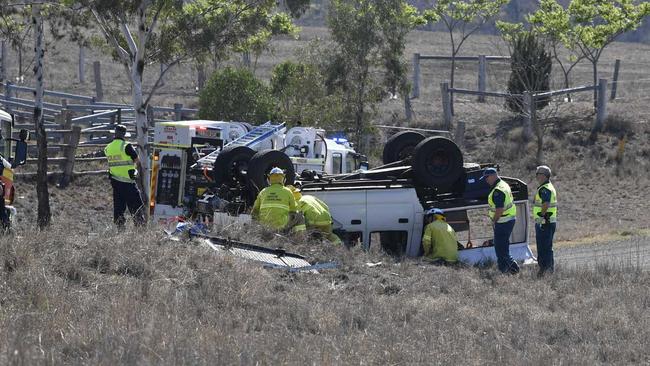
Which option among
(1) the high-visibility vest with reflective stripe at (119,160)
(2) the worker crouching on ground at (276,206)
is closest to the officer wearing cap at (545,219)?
(2) the worker crouching on ground at (276,206)

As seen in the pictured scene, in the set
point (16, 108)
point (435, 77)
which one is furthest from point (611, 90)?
point (16, 108)

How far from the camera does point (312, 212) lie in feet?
51.6

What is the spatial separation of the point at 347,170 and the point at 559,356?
12.1m

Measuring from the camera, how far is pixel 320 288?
41.1 ft

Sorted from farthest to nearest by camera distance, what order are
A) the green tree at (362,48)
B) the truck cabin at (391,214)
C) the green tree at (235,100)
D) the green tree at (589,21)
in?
the green tree at (589,21) → the green tree at (362,48) → the green tree at (235,100) → the truck cabin at (391,214)

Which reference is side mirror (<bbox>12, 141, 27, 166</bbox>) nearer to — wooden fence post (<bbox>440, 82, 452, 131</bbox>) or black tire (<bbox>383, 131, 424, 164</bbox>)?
black tire (<bbox>383, 131, 424, 164</bbox>)

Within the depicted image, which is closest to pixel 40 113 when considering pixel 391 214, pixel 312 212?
pixel 312 212

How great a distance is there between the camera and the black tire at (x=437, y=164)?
17.4 metres

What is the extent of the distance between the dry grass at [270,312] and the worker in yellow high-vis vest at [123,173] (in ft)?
14.8

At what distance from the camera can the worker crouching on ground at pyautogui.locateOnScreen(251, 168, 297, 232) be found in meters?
15.3

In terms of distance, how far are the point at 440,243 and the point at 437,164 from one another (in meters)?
1.75

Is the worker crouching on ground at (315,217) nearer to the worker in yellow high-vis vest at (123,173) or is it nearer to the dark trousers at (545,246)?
the dark trousers at (545,246)

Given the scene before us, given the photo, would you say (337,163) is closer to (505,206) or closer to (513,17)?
(505,206)

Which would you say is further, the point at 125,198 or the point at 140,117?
the point at 140,117
